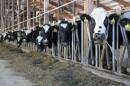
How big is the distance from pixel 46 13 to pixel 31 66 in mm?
4638

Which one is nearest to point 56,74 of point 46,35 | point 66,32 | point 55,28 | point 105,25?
point 66,32

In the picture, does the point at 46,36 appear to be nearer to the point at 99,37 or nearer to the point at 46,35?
the point at 46,35

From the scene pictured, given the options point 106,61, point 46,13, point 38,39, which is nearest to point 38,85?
point 106,61

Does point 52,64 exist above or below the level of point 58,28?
below

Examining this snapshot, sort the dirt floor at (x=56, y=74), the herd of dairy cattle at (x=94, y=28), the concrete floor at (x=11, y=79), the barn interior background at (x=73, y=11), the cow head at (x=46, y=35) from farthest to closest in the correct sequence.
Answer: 1. the cow head at (x=46, y=35)
2. the barn interior background at (x=73, y=11)
3. the concrete floor at (x=11, y=79)
4. the dirt floor at (x=56, y=74)
5. the herd of dairy cattle at (x=94, y=28)

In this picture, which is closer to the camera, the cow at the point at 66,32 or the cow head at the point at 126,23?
the cow head at the point at 126,23

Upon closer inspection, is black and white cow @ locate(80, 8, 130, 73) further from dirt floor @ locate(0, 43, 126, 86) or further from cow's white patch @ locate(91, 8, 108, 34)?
dirt floor @ locate(0, 43, 126, 86)

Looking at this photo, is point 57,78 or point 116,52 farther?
point 57,78

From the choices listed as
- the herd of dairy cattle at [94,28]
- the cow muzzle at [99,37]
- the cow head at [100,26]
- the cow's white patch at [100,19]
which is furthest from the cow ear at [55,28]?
the cow muzzle at [99,37]

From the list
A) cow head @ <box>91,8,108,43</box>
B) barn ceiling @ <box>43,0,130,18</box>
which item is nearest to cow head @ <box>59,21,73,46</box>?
barn ceiling @ <box>43,0,130,18</box>

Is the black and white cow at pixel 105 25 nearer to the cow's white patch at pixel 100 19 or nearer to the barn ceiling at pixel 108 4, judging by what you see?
the cow's white patch at pixel 100 19

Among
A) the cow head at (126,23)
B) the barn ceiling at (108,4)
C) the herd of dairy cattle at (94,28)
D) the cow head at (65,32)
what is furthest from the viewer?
the cow head at (65,32)

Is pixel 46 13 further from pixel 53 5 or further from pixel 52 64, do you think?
pixel 52 64

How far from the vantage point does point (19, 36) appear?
80.8 ft
